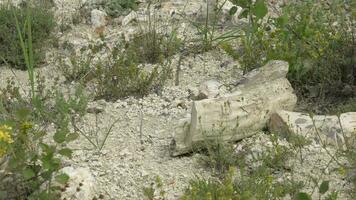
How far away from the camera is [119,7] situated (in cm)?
651

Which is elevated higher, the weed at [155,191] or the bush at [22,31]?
the bush at [22,31]

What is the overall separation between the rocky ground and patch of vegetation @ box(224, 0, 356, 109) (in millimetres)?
266

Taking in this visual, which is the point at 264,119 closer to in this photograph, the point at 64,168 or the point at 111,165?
the point at 111,165

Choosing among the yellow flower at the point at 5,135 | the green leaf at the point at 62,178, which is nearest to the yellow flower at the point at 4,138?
the yellow flower at the point at 5,135

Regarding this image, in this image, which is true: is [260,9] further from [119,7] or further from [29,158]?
[29,158]

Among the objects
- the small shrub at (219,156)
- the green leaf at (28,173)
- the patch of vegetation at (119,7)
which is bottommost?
the small shrub at (219,156)

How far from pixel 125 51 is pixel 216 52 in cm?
76

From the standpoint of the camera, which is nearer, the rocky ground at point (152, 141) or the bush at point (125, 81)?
the rocky ground at point (152, 141)

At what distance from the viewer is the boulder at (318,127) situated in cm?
426

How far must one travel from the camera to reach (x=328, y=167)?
4094 millimetres

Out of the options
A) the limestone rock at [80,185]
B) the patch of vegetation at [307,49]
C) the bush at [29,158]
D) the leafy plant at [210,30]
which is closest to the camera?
the bush at [29,158]

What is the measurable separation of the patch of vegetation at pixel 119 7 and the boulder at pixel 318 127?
2.49 m

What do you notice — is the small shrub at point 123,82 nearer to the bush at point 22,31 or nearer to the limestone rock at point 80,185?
the bush at point 22,31

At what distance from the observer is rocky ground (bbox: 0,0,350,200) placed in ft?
13.1
